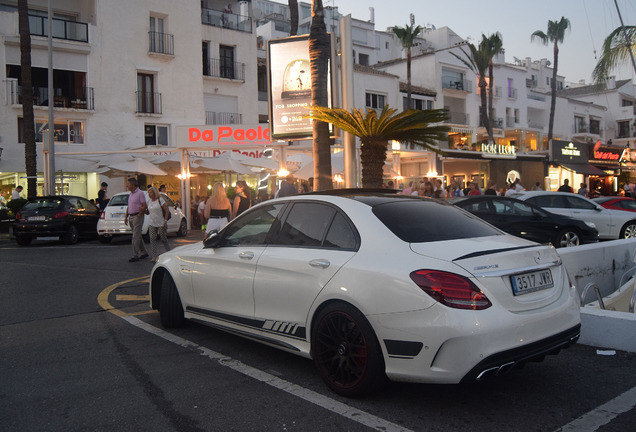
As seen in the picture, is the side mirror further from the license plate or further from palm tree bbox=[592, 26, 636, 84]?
palm tree bbox=[592, 26, 636, 84]

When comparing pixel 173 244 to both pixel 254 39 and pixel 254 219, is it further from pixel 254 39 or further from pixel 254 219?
pixel 254 39

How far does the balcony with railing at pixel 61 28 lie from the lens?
26844 millimetres

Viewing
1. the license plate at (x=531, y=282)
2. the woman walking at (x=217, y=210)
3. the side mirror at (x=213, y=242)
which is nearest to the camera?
the license plate at (x=531, y=282)

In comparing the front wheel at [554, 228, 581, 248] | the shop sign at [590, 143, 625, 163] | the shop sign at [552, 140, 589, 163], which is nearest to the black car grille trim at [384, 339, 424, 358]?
the front wheel at [554, 228, 581, 248]

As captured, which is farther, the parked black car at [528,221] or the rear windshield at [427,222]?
the parked black car at [528,221]

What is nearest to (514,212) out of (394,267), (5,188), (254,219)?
(254,219)

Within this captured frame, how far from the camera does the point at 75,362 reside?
4746mm

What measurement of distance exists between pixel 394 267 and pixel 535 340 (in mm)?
1017

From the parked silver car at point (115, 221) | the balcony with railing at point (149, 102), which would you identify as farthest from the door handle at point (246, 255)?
the balcony with railing at point (149, 102)

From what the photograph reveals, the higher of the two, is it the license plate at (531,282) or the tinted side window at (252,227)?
the tinted side window at (252,227)

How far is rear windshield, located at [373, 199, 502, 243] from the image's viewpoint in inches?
154

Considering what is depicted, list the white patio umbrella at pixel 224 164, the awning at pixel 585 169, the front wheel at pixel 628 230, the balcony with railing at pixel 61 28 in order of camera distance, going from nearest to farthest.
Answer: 1. the front wheel at pixel 628 230
2. the white patio umbrella at pixel 224 164
3. the balcony with railing at pixel 61 28
4. the awning at pixel 585 169

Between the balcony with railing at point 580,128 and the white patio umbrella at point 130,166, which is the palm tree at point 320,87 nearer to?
the white patio umbrella at point 130,166

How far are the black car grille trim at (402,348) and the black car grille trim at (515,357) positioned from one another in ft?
1.08
